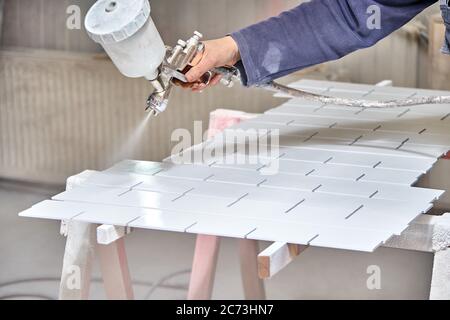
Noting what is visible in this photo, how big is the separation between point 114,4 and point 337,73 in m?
1.32

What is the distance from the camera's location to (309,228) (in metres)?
1.22

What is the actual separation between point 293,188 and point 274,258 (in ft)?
0.83

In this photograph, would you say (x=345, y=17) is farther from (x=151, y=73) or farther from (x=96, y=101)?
(x=96, y=101)

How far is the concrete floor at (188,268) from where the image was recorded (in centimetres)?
226

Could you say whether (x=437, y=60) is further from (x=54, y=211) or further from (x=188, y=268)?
(x=54, y=211)

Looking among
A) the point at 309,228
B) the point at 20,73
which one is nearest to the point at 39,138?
the point at 20,73

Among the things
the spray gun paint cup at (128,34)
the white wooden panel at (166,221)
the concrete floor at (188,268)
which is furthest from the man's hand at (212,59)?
the concrete floor at (188,268)

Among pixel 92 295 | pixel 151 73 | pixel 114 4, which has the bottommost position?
pixel 92 295

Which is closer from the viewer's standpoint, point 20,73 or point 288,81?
point 288,81

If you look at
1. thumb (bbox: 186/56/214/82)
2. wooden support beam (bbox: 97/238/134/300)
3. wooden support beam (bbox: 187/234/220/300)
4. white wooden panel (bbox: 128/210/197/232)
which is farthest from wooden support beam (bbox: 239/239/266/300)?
white wooden panel (bbox: 128/210/197/232)

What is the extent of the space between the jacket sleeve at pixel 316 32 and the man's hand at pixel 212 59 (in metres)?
0.02

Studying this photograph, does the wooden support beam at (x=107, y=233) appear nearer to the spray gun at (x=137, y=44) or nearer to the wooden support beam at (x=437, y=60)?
the spray gun at (x=137, y=44)

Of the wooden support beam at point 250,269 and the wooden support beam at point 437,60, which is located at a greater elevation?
the wooden support beam at point 437,60

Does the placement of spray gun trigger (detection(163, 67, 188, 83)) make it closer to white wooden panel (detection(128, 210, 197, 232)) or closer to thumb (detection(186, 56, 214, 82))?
thumb (detection(186, 56, 214, 82))
